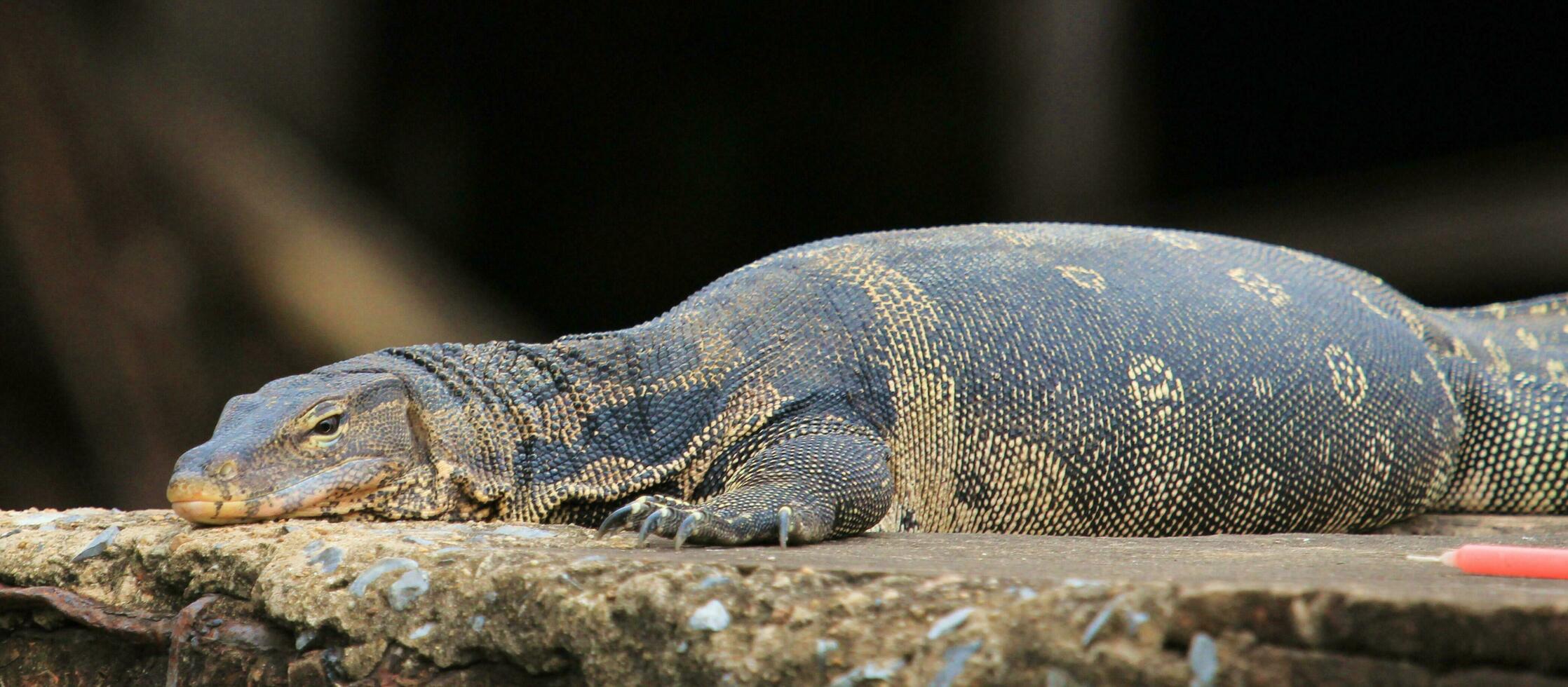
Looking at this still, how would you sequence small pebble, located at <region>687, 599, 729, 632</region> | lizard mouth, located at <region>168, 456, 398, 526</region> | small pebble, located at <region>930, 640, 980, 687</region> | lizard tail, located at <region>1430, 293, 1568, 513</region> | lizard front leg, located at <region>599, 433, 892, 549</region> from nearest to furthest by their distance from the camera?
small pebble, located at <region>930, 640, 980, 687</region>
small pebble, located at <region>687, 599, 729, 632</region>
lizard front leg, located at <region>599, 433, 892, 549</region>
lizard mouth, located at <region>168, 456, 398, 526</region>
lizard tail, located at <region>1430, 293, 1568, 513</region>

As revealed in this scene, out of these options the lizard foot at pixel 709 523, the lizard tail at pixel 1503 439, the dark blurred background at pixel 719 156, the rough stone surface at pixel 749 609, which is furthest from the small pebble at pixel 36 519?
the dark blurred background at pixel 719 156

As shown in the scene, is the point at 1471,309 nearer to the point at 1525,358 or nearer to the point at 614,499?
the point at 1525,358

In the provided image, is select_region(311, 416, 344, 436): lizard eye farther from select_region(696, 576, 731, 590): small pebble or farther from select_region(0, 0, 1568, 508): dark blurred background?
select_region(0, 0, 1568, 508): dark blurred background

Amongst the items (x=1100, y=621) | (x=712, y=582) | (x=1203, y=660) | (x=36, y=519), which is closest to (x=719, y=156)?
(x=36, y=519)

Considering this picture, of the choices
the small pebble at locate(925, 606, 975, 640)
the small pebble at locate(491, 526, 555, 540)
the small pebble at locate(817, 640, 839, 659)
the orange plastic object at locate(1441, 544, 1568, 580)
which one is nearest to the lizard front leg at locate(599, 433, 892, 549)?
the small pebble at locate(491, 526, 555, 540)

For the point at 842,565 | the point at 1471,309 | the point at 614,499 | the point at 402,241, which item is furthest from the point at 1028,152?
the point at 842,565

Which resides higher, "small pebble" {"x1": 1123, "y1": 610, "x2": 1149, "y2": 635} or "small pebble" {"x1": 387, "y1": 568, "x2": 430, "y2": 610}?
"small pebble" {"x1": 1123, "y1": 610, "x2": 1149, "y2": 635}
